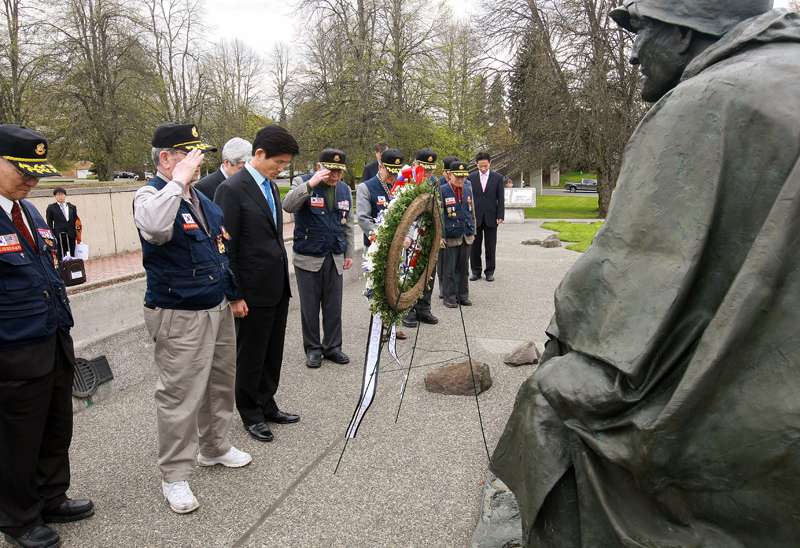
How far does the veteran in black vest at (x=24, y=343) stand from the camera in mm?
2633

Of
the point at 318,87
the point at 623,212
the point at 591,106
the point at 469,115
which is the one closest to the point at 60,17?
the point at 318,87

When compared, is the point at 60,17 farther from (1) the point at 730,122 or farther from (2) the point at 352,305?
(1) the point at 730,122

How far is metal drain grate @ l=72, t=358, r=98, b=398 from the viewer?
4.29 metres

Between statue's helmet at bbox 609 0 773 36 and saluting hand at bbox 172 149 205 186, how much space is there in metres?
2.36

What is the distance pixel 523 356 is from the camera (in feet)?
17.8

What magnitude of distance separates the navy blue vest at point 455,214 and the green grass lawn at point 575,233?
17.6 feet

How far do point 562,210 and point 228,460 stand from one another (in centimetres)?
2509

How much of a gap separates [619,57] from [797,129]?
71.5ft

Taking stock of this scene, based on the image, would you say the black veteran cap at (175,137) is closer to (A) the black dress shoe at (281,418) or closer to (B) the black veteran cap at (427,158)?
(A) the black dress shoe at (281,418)

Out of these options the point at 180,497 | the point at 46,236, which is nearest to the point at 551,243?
the point at 180,497

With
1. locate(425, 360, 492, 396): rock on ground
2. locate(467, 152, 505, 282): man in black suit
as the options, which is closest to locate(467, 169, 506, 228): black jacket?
locate(467, 152, 505, 282): man in black suit

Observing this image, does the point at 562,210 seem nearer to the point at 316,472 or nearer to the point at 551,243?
the point at 551,243

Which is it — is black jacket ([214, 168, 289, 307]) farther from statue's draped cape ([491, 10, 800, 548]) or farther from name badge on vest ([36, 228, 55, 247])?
statue's draped cape ([491, 10, 800, 548])

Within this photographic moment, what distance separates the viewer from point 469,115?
25.2 metres
